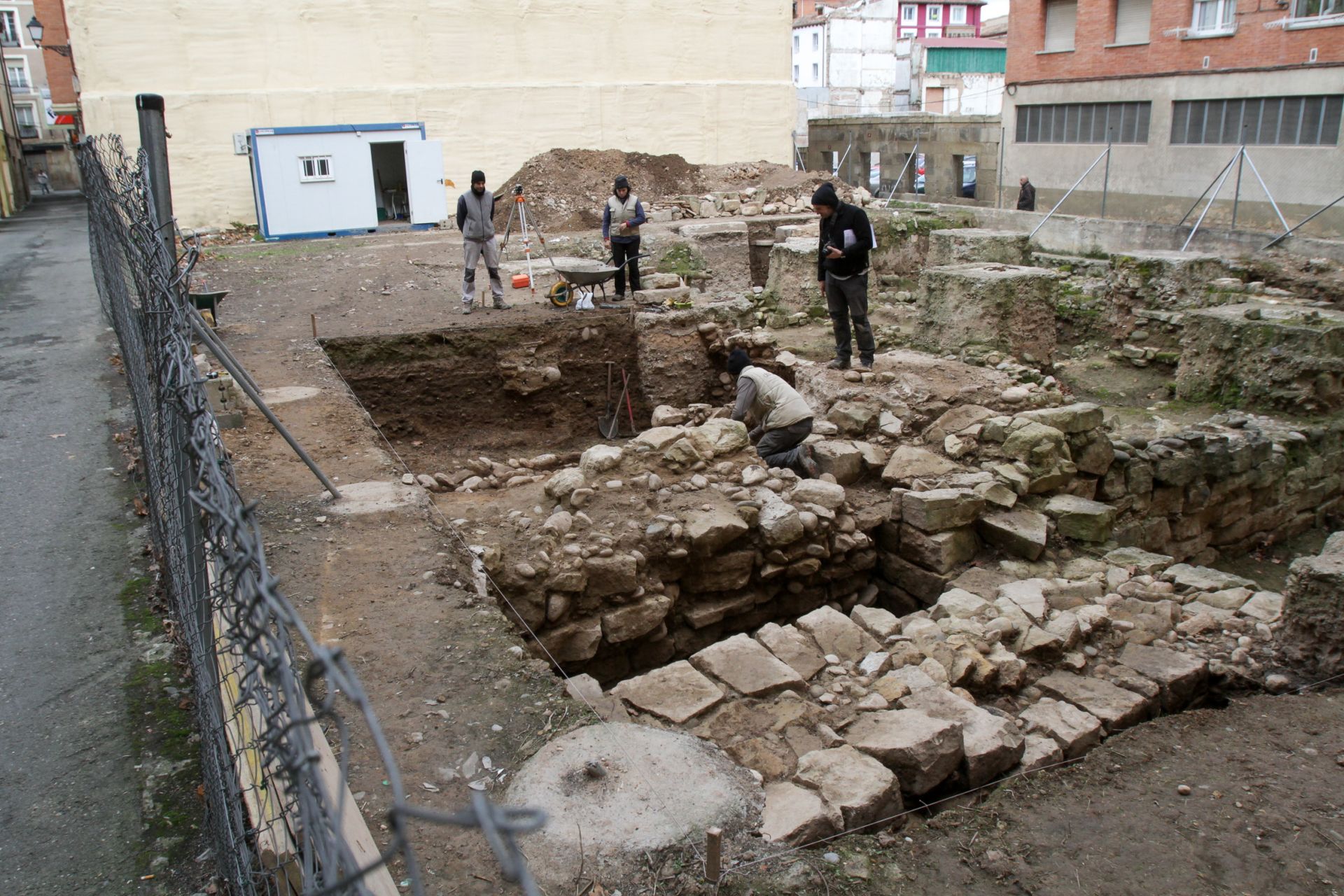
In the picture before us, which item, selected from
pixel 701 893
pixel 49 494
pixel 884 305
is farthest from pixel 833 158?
pixel 701 893

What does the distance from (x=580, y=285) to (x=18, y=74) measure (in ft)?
171

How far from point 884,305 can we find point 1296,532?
6.45 m

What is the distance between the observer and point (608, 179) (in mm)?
20812

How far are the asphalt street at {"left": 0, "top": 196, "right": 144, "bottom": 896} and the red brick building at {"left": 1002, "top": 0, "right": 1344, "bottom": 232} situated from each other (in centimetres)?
1787

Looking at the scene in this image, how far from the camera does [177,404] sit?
2.46m

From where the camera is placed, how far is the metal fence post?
363cm

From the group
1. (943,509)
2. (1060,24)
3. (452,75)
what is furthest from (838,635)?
(1060,24)

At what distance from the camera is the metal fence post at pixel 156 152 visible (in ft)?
11.9

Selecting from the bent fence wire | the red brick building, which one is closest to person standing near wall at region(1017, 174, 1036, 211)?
the red brick building

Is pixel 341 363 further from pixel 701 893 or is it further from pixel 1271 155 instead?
pixel 1271 155

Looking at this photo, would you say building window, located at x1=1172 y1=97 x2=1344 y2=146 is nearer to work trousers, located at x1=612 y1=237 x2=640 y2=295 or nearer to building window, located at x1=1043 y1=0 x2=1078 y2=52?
building window, located at x1=1043 y1=0 x2=1078 y2=52

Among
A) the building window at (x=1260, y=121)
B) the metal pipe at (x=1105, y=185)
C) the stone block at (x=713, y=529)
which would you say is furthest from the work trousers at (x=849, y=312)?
the building window at (x=1260, y=121)

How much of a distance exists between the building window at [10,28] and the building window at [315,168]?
37.6 meters

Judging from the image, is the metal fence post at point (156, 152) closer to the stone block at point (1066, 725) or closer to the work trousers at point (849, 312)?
the stone block at point (1066, 725)
